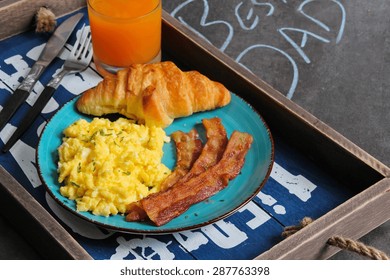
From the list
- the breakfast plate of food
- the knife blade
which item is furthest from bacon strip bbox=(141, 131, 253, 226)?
the knife blade

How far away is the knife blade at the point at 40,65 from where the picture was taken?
6.51 ft

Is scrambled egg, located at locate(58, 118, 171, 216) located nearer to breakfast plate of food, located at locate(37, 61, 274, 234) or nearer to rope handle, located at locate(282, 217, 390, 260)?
breakfast plate of food, located at locate(37, 61, 274, 234)

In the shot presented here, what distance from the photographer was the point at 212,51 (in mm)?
2094

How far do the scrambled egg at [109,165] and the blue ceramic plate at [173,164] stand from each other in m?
0.03

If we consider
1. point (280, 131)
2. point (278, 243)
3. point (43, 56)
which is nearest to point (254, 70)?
point (280, 131)

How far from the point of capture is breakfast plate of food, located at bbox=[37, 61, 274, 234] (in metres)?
1.63

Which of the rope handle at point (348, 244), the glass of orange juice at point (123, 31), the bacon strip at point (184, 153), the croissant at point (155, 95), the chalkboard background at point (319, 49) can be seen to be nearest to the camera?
the rope handle at point (348, 244)

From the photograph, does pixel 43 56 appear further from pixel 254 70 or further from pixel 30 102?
pixel 254 70

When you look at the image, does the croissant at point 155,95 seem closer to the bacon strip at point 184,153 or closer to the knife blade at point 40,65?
the bacon strip at point 184,153

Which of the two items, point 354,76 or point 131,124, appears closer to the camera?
point 131,124

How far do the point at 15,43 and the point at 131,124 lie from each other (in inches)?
25.7

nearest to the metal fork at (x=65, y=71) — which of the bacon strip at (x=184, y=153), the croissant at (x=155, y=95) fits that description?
the croissant at (x=155, y=95)

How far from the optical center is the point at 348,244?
161 cm

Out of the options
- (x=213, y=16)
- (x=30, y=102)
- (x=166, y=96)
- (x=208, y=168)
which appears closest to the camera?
(x=208, y=168)
